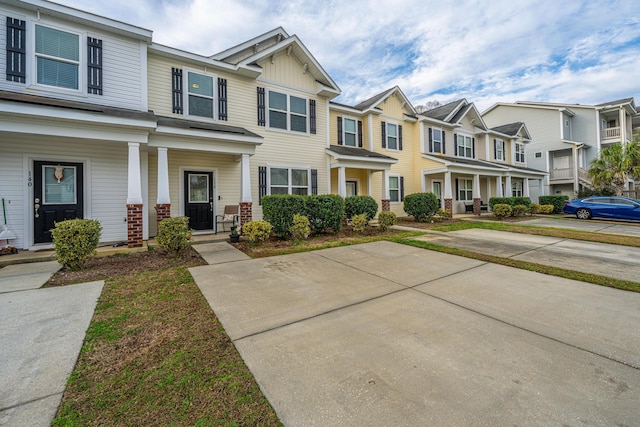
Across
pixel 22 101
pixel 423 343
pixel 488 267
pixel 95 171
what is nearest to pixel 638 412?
pixel 423 343

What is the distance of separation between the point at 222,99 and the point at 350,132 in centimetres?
680

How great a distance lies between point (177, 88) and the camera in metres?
8.99

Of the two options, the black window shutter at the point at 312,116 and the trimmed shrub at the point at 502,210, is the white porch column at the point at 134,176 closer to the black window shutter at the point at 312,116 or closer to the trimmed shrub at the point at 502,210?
the black window shutter at the point at 312,116

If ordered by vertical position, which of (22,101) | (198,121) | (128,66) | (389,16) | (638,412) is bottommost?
(638,412)

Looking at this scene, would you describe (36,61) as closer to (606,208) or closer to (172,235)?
(172,235)

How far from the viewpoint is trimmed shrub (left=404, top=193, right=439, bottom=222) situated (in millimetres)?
12867

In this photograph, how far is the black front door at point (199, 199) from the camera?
30.3 feet

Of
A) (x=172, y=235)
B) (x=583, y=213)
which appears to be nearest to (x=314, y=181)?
(x=172, y=235)

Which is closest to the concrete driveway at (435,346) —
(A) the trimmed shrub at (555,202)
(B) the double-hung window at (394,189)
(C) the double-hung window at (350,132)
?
(C) the double-hung window at (350,132)

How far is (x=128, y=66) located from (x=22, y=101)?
308cm

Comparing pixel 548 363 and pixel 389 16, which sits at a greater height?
pixel 389 16

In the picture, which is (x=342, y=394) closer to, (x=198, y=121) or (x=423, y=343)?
(x=423, y=343)

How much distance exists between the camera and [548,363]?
228 cm

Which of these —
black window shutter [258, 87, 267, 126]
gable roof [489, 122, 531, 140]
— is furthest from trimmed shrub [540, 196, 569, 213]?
black window shutter [258, 87, 267, 126]
